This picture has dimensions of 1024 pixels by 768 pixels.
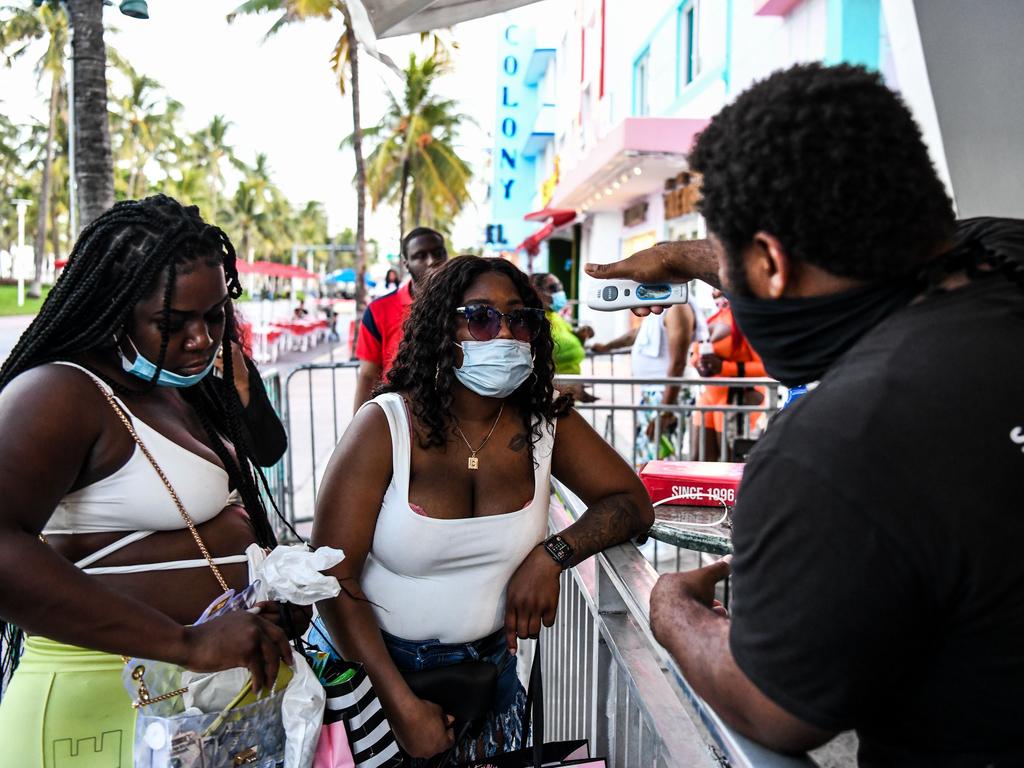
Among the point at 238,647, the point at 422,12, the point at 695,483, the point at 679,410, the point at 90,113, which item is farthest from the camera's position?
the point at 90,113

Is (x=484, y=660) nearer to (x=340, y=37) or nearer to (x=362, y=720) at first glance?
(x=362, y=720)

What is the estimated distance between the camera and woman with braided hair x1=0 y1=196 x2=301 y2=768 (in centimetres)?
164

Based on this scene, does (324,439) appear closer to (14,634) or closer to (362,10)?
(362,10)

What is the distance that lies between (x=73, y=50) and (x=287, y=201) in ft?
330

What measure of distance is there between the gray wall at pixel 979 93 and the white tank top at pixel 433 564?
12.1ft

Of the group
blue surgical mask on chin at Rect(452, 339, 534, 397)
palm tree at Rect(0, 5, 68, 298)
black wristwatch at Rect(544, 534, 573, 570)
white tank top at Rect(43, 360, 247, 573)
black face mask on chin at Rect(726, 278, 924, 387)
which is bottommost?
black wristwatch at Rect(544, 534, 573, 570)

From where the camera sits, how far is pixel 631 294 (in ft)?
8.11

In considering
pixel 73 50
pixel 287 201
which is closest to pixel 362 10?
pixel 73 50

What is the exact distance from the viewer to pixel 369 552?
7.50 ft

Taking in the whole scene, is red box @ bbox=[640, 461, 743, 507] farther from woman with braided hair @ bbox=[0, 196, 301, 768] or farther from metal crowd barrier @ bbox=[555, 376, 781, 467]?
woman with braided hair @ bbox=[0, 196, 301, 768]

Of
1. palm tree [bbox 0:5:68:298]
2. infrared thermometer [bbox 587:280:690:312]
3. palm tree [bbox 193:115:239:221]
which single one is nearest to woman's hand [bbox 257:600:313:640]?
infrared thermometer [bbox 587:280:690:312]

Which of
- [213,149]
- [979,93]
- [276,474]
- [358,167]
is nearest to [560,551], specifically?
[979,93]

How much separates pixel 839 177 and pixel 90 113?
7.16 metres

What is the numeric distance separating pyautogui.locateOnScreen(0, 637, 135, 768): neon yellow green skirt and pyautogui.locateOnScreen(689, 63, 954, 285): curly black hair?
65.4 inches
